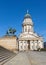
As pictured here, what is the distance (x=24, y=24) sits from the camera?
96750 millimetres

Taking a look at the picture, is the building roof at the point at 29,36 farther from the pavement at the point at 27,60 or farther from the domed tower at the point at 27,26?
the pavement at the point at 27,60

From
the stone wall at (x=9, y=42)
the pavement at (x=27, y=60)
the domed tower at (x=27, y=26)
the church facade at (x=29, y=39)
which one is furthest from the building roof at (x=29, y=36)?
the pavement at (x=27, y=60)

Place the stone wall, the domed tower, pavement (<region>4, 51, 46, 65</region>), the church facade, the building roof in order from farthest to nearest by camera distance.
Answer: the domed tower < the church facade < the building roof < the stone wall < pavement (<region>4, 51, 46, 65</region>)

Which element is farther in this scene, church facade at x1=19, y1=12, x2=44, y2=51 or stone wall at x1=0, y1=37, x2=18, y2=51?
church facade at x1=19, y1=12, x2=44, y2=51

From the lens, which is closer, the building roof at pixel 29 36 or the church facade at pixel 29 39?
the building roof at pixel 29 36

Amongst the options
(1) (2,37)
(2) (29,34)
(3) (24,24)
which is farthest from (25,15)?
(1) (2,37)

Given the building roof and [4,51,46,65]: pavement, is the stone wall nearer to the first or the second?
the building roof

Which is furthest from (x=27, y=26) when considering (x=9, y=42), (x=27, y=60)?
(x=27, y=60)

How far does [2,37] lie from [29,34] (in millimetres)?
16477

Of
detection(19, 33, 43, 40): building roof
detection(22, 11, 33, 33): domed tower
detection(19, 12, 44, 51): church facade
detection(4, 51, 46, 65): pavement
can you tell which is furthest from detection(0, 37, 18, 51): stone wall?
detection(4, 51, 46, 65): pavement

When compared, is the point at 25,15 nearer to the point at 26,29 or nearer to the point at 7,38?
the point at 26,29

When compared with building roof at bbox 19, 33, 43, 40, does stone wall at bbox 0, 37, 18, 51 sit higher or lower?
lower

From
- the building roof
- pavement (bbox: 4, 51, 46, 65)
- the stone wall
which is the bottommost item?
pavement (bbox: 4, 51, 46, 65)

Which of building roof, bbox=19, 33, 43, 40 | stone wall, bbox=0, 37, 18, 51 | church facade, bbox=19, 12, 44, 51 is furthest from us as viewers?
church facade, bbox=19, 12, 44, 51
